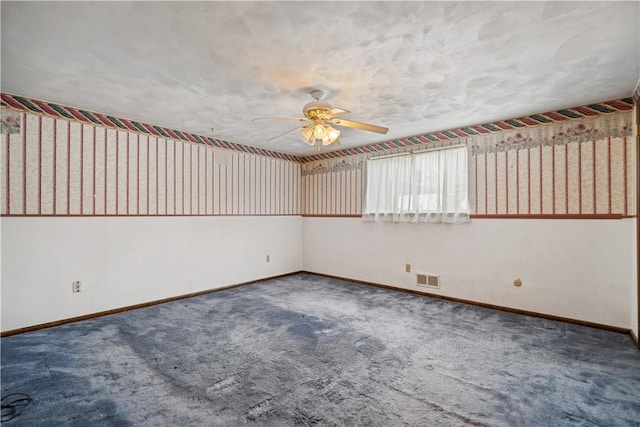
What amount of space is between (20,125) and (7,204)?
2.78 feet

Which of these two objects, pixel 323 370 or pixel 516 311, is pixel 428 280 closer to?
pixel 516 311

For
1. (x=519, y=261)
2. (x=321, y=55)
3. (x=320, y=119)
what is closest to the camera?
(x=321, y=55)

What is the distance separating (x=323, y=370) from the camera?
237cm

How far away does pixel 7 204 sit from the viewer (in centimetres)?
309

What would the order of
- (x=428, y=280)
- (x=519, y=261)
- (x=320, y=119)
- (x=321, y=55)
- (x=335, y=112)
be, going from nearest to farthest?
(x=321, y=55), (x=335, y=112), (x=320, y=119), (x=519, y=261), (x=428, y=280)

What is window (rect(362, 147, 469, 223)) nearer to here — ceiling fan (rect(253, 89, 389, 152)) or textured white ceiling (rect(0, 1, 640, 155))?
textured white ceiling (rect(0, 1, 640, 155))

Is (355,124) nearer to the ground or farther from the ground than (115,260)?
farther from the ground

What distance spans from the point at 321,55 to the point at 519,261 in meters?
3.43

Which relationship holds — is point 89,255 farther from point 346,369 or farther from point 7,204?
point 346,369

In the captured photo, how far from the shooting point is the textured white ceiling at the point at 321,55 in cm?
183

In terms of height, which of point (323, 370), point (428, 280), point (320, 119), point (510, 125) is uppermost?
point (510, 125)

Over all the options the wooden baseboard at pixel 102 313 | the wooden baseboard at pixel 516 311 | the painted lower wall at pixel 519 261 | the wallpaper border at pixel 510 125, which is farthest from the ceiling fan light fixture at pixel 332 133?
the wooden baseboard at pixel 102 313

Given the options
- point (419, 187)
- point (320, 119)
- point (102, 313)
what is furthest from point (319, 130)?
point (102, 313)

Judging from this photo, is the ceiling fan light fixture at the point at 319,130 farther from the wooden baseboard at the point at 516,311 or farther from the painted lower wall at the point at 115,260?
the wooden baseboard at the point at 516,311
